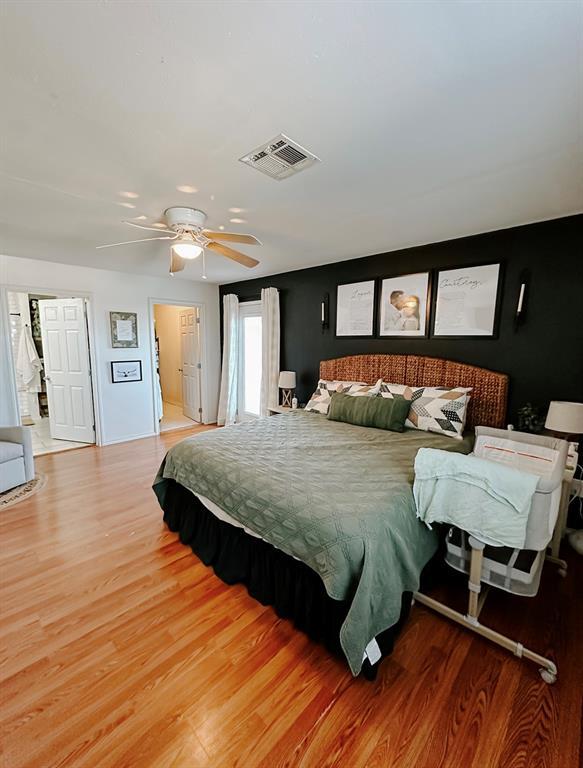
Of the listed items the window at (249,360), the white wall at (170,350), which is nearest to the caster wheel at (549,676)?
the window at (249,360)

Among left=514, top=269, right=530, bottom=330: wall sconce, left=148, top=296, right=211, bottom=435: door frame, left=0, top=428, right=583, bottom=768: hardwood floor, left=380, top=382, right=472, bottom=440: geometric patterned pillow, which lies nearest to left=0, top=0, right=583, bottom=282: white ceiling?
left=514, top=269, right=530, bottom=330: wall sconce

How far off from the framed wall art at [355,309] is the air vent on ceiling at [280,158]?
2096 mm

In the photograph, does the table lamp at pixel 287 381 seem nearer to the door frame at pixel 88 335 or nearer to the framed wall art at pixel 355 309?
the framed wall art at pixel 355 309

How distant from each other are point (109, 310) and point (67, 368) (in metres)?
1.05

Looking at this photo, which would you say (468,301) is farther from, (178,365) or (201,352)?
(178,365)

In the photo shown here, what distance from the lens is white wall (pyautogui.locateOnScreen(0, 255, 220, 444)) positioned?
385 cm

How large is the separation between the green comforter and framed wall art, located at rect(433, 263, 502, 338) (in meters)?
1.10

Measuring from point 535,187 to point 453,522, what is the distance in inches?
82.0

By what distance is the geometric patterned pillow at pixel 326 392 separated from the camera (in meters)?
3.58

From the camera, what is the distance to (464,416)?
9.19 feet

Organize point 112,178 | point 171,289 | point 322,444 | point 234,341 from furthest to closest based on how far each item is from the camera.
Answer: point 234,341 → point 171,289 → point 322,444 → point 112,178

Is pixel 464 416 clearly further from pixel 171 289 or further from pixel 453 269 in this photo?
pixel 171 289

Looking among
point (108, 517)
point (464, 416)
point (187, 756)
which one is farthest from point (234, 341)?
point (187, 756)

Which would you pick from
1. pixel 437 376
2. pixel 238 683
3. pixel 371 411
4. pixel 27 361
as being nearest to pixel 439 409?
→ pixel 437 376
